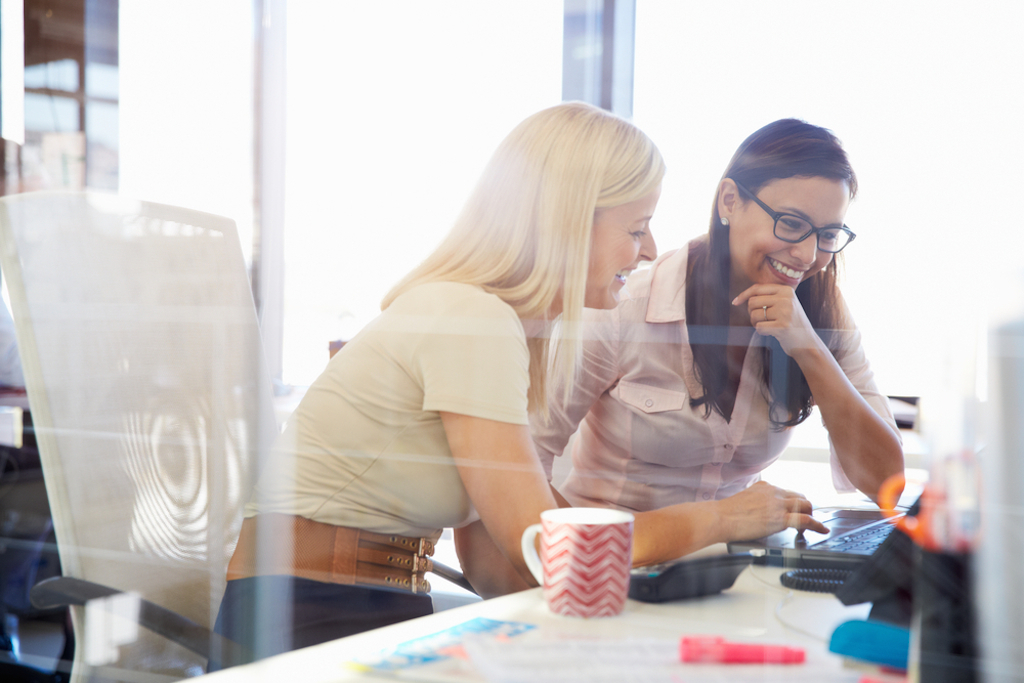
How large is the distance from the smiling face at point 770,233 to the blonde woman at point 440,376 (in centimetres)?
11

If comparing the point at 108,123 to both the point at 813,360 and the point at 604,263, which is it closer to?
the point at 604,263

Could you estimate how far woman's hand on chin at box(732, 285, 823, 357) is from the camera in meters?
0.90

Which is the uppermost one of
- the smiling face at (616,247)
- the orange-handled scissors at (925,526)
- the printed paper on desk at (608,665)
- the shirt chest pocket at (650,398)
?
the smiling face at (616,247)

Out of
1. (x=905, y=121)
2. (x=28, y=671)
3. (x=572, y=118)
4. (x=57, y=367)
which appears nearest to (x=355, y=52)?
(x=572, y=118)

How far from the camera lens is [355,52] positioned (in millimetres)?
1049

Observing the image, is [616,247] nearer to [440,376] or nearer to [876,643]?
[440,376]

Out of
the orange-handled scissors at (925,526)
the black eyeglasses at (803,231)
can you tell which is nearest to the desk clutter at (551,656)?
the orange-handled scissors at (925,526)

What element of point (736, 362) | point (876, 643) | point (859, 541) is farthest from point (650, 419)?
point (876, 643)

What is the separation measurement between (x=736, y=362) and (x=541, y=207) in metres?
0.34

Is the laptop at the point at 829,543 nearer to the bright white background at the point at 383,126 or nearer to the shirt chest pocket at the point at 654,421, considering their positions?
the shirt chest pocket at the point at 654,421

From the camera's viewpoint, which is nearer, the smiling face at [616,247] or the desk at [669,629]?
the desk at [669,629]

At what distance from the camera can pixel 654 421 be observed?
3.56 ft

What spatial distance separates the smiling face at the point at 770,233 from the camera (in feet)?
2.88

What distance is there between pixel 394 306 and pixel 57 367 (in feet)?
1.25
